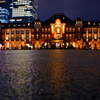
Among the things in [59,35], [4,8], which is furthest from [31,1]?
[59,35]

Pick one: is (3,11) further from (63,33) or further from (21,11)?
(63,33)

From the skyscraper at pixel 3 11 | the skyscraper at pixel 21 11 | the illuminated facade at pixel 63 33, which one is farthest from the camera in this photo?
the skyscraper at pixel 3 11

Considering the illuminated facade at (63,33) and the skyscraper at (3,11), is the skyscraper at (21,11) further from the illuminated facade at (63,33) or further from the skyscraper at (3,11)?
the illuminated facade at (63,33)

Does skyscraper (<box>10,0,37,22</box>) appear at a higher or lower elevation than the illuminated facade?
higher

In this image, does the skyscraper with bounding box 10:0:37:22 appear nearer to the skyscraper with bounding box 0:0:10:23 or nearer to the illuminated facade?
the skyscraper with bounding box 0:0:10:23

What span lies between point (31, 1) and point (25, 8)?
366 inches

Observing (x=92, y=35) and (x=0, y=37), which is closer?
(x=92, y=35)

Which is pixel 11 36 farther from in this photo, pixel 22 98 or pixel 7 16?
pixel 7 16

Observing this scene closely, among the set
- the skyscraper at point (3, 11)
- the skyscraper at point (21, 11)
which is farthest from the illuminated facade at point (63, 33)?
the skyscraper at point (3, 11)

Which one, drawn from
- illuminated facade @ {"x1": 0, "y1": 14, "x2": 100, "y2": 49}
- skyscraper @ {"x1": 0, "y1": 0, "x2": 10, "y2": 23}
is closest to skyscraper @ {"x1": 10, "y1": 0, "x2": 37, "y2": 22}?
skyscraper @ {"x1": 0, "y1": 0, "x2": 10, "y2": 23}

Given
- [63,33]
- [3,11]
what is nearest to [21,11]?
[3,11]

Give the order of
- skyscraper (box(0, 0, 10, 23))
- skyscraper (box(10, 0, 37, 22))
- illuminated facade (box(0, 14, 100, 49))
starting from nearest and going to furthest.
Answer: illuminated facade (box(0, 14, 100, 49)) < skyscraper (box(10, 0, 37, 22)) < skyscraper (box(0, 0, 10, 23))

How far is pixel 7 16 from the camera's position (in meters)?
146

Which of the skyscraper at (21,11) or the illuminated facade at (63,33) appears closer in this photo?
the illuminated facade at (63,33)
